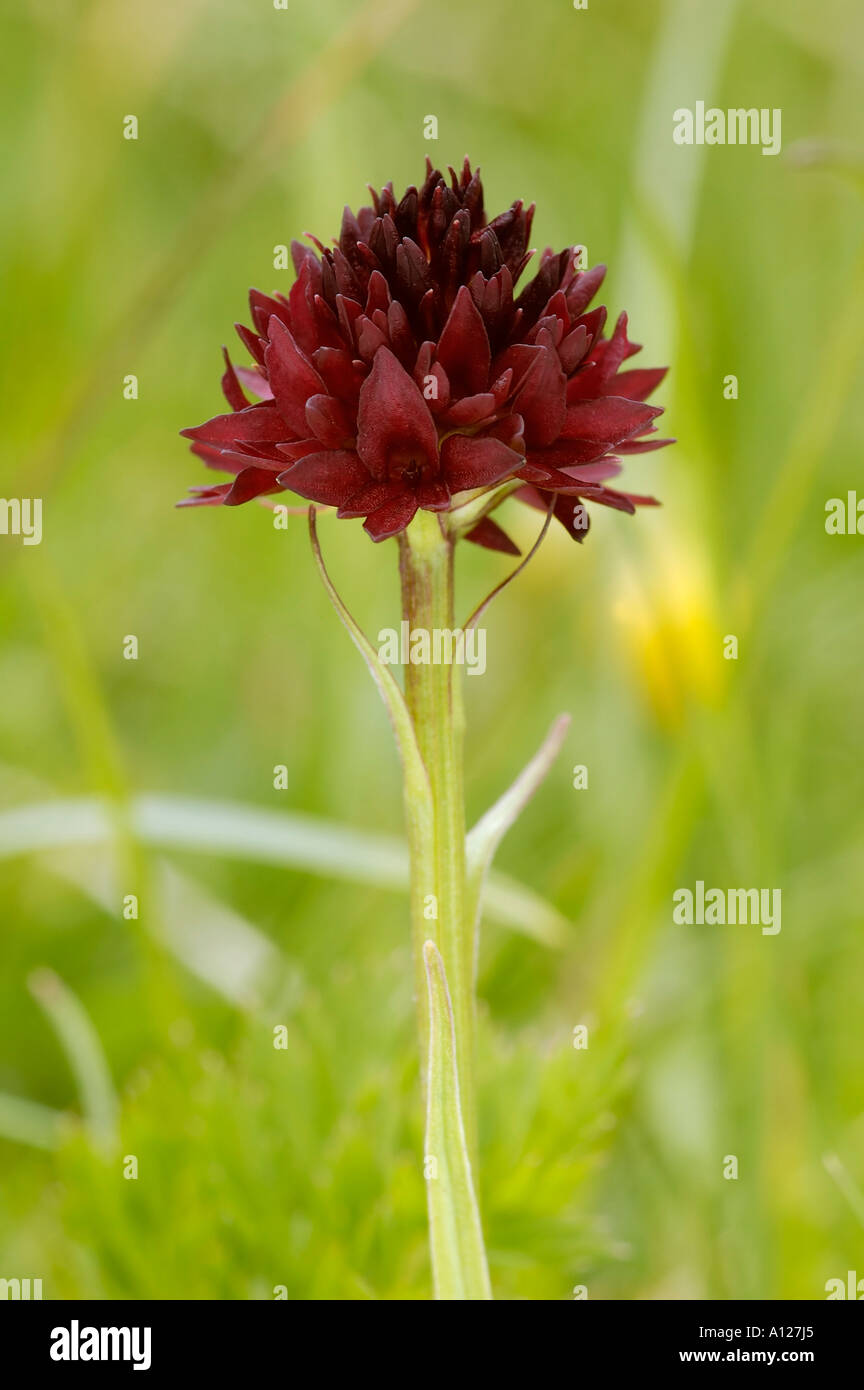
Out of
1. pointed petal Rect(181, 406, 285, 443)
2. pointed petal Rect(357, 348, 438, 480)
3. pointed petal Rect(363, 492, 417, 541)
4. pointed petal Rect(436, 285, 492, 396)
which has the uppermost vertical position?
pointed petal Rect(436, 285, 492, 396)

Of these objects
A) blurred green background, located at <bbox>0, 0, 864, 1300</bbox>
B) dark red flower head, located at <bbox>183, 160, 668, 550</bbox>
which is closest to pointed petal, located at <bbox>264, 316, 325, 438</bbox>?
dark red flower head, located at <bbox>183, 160, 668, 550</bbox>

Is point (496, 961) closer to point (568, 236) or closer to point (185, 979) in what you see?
point (185, 979)

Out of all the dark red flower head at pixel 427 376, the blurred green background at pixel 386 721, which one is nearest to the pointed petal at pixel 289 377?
the dark red flower head at pixel 427 376

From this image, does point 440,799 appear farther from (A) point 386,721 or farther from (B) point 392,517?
(A) point 386,721

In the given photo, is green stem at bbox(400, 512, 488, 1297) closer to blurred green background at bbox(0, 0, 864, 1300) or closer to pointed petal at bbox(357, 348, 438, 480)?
pointed petal at bbox(357, 348, 438, 480)
